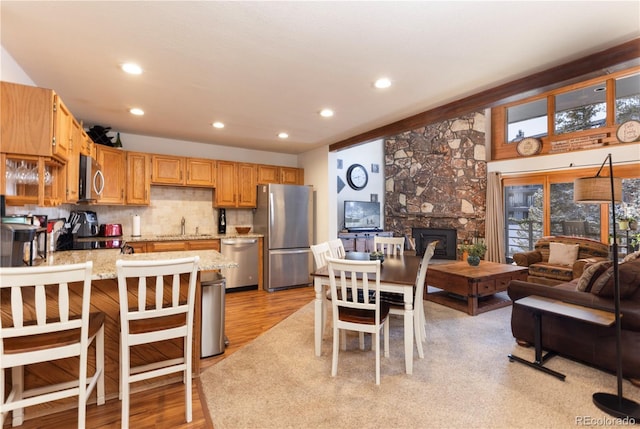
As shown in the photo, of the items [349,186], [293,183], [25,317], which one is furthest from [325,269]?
[349,186]

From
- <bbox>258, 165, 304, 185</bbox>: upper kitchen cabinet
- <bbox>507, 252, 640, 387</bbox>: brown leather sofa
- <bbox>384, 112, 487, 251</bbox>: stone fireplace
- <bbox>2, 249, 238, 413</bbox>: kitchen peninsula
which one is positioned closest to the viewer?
<bbox>2, 249, 238, 413</bbox>: kitchen peninsula

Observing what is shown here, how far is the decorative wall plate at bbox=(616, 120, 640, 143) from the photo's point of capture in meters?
4.62

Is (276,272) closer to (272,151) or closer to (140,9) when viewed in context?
(272,151)

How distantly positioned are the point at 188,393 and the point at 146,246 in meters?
2.90

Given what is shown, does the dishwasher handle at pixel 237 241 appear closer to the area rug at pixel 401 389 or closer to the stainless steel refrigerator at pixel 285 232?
the stainless steel refrigerator at pixel 285 232

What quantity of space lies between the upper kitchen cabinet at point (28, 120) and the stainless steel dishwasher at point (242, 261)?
9.60 ft

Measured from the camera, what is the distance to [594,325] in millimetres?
2293

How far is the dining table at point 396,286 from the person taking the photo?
238 centimetres

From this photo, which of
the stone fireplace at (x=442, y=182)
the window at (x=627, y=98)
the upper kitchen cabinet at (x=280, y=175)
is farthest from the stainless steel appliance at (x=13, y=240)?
the window at (x=627, y=98)

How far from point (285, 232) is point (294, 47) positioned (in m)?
3.34

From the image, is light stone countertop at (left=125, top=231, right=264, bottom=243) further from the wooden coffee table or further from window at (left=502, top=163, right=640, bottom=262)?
window at (left=502, top=163, right=640, bottom=262)

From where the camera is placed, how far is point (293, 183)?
5.71 metres

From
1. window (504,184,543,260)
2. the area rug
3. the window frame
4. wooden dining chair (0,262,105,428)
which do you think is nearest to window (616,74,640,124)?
the window frame

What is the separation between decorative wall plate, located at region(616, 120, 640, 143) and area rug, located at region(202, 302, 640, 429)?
4.26 metres
